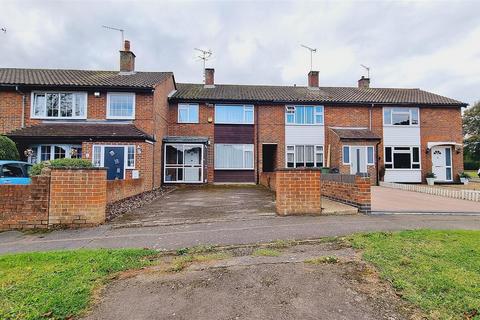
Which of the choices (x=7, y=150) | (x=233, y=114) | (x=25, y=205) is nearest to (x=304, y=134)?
(x=233, y=114)

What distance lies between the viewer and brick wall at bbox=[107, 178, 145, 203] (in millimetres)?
9219

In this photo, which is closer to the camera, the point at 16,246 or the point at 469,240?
the point at 469,240

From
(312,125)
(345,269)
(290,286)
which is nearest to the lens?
(290,286)

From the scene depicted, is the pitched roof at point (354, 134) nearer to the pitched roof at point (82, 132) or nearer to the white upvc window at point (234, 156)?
the white upvc window at point (234, 156)

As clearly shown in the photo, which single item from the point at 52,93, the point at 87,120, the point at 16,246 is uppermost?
the point at 52,93

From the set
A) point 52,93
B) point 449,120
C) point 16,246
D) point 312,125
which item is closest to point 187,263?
point 16,246

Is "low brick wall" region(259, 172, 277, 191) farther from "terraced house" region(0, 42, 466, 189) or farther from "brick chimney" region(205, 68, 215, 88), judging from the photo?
"brick chimney" region(205, 68, 215, 88)

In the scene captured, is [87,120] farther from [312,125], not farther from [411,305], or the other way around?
[411,305]

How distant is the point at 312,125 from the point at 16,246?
57.6 feet

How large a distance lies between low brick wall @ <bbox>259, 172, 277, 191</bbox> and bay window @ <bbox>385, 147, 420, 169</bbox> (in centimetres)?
898

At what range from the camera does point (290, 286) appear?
3.13 meters

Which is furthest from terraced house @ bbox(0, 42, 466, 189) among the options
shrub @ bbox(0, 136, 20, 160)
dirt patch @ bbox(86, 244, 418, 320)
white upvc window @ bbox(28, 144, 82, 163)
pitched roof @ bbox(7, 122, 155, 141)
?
dirt patch @ bbox(86, 244, 418, 320)

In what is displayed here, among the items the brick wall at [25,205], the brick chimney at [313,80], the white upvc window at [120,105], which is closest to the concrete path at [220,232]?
the brick wall at [25,205]

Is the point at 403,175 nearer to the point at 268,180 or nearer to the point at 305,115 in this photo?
the point at 305,115
